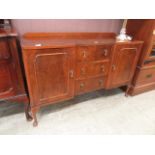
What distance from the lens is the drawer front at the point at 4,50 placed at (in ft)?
3.37

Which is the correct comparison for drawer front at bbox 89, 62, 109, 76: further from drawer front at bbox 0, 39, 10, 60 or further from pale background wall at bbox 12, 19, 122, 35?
drawer front at bbox 0, 39, 10, 60

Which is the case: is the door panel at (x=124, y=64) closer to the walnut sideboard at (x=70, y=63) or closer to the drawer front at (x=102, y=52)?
the walnut sideboard at (x=70, y=63)

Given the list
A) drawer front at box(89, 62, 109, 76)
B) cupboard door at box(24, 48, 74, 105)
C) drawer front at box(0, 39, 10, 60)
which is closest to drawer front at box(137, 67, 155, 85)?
drawer front at box(89, 62, 109, 76)

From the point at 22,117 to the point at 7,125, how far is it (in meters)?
0.17

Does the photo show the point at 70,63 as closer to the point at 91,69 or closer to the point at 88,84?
the point at 91,69

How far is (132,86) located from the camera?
1.98 m

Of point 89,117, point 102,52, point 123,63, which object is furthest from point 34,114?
point 123,63

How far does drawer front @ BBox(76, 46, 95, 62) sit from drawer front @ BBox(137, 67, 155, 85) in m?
0.89

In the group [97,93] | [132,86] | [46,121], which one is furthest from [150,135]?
[46,121]

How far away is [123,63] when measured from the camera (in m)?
1.67

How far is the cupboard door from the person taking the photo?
117 centimetres

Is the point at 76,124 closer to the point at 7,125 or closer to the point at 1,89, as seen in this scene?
the point at 7,125

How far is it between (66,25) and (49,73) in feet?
2.25

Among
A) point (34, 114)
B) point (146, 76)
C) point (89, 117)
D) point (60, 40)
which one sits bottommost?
point (89, 117)
